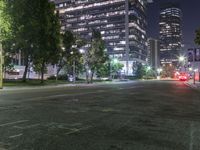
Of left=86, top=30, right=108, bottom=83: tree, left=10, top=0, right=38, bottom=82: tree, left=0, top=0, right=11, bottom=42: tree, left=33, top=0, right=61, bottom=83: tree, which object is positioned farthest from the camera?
left=86, top=30, right=108, bottom=83: tree

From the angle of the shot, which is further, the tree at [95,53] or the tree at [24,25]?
the tree at [95,53]

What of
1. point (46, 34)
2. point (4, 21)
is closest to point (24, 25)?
point (46, 34)

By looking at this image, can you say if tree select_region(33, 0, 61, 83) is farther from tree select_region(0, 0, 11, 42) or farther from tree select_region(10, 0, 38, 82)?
tree select_region(0, 0, 11, 42)

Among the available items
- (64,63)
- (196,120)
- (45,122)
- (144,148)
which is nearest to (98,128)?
(45,122)

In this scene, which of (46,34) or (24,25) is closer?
(24,25)

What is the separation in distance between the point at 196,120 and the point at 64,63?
7186 centimetres

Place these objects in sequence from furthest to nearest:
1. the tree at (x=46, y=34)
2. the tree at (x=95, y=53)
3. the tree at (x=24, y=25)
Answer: the tree at (x=95, y=53) < the tree at (x=46, y=34) < the tree at (x=24, y=25)

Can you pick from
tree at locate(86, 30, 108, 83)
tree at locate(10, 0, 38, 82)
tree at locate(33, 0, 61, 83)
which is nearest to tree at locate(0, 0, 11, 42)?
tree at locate(10, 0, 38, 82)

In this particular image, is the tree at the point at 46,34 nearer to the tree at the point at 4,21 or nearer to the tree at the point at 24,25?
the tree at the point at 24,25

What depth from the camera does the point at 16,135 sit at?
8453mm

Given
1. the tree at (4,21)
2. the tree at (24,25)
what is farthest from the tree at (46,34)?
the tree at (4,21)

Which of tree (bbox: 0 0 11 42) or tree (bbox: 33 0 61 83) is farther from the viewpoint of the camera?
tree (bbox: 33 0 61 83)

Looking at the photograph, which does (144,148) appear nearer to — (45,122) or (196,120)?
(45,122)

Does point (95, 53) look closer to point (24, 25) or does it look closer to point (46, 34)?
point (46, 34)
